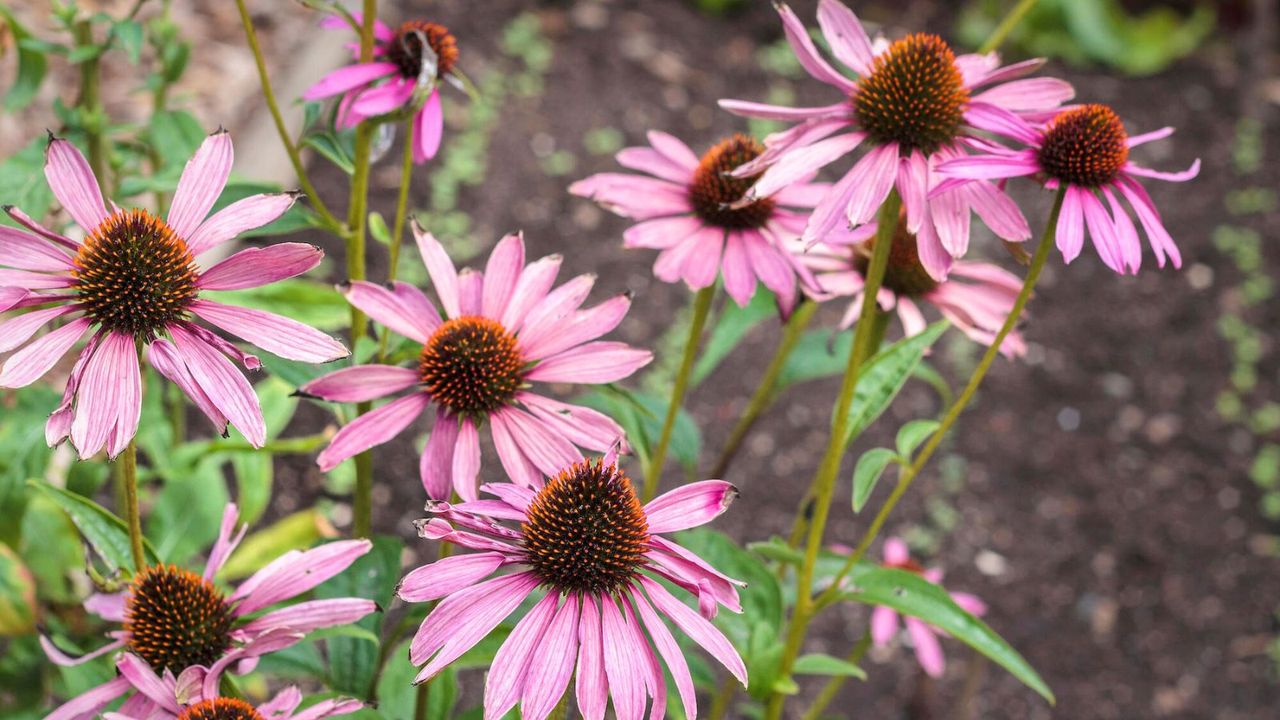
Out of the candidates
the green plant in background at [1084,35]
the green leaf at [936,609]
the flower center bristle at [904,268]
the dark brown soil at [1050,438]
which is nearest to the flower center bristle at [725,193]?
the flower center bristle at [904,268]

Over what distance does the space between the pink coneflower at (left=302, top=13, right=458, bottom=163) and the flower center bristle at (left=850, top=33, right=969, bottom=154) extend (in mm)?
361

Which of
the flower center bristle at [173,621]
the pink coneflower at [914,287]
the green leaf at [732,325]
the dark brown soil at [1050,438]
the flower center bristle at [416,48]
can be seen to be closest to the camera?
the flower center bristle at [173,621]

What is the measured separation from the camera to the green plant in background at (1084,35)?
11.8 feet

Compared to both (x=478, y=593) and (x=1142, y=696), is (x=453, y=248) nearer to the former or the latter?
(x=1142, y=696)

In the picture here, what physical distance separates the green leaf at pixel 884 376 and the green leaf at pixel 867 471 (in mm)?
42

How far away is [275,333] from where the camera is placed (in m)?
0.80

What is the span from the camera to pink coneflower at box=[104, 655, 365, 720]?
0.74m

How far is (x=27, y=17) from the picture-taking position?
2.66m

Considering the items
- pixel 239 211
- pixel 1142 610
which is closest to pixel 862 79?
pixel 239 211

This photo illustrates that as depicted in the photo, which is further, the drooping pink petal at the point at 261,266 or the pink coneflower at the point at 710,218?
the pink coneflower at the point at 710,218

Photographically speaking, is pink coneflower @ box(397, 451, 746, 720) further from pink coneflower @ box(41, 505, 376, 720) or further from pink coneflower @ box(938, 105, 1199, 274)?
pink coneflower @ box(938, 105, 1199, 274)

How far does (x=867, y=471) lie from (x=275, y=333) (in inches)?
18.5

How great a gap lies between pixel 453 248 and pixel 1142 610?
157 centimetres

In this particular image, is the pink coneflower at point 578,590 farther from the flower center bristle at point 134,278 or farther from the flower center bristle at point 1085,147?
the flower center bristle at point 1085,147
